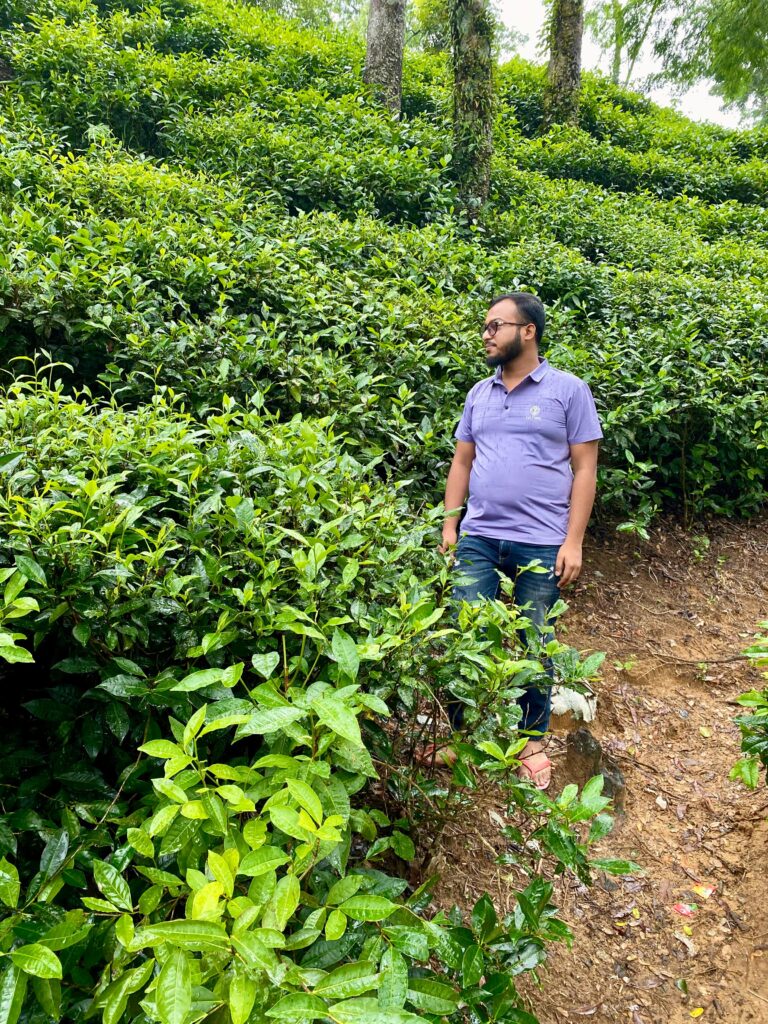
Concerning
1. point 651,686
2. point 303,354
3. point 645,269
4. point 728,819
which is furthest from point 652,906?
point 645,269

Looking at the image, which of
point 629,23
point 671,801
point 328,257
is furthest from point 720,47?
point 671,801

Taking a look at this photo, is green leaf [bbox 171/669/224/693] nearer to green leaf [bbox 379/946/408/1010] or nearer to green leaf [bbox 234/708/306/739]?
green leaf [bbox 234/708/306/739]

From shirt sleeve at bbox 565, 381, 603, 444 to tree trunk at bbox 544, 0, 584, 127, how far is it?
9.51m

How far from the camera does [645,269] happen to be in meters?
6.32

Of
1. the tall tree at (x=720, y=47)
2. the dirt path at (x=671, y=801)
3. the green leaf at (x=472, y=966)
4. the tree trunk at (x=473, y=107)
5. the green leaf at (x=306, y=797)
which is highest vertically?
the tall tree at (x=720, y=47)

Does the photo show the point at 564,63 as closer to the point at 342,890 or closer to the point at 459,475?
the point at 459,475

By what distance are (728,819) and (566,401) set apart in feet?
6.70

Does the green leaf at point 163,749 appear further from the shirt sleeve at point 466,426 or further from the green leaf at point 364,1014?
the shirt sleeve at point 466,426

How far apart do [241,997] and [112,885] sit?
380mm

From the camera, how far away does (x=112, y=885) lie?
1138mm

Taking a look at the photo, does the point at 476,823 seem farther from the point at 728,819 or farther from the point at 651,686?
the point at 651,686

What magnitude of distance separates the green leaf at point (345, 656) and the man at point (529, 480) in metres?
1.33

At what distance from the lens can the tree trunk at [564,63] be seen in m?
9.30

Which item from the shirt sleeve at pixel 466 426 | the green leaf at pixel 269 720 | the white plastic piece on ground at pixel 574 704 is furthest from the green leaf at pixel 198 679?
the white plastic piece on ground at pixel 574 704
